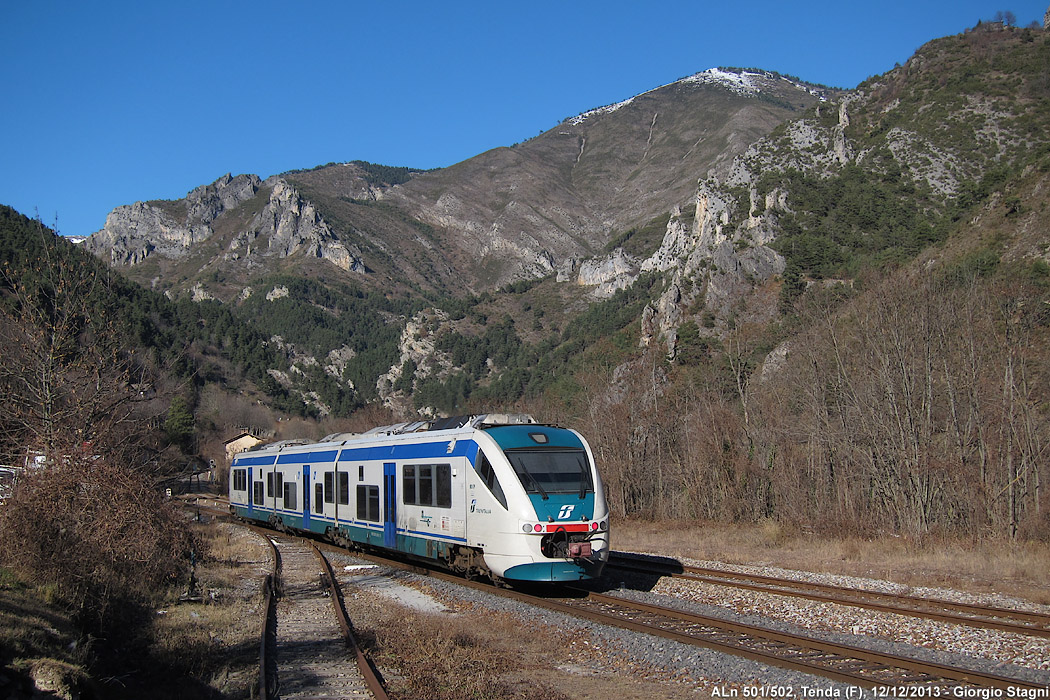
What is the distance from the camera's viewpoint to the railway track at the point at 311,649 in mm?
7953

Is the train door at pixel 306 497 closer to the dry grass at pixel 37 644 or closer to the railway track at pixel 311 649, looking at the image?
the railway track at pixel 311 649

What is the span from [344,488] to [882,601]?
14.0 meters

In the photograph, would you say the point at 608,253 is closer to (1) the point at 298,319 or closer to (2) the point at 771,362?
(1) the point at 298,319

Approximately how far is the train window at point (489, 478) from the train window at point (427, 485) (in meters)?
1.18

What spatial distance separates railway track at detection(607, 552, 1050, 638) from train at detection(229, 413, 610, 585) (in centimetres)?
319

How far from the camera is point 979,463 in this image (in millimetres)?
21438

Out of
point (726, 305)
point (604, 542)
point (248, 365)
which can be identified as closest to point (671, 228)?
point (726, 305)

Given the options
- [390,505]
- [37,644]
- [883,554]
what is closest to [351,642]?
[37,644]

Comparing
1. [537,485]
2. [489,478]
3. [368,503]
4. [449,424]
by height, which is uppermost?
[449,424]

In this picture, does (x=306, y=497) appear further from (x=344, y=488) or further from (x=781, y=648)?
(x=781, y=648)

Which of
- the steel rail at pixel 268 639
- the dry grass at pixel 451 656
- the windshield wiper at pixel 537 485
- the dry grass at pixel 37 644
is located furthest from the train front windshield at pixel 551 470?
the dry grass at pixel 37 644

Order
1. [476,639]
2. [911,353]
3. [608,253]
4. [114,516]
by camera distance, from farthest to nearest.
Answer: [608,253], [911,353], [114,516], [476,639]

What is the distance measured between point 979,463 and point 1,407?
24.5 meters

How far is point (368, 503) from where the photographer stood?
1898cm
